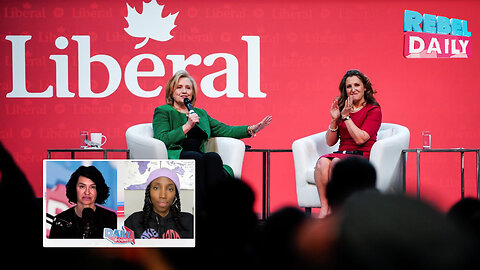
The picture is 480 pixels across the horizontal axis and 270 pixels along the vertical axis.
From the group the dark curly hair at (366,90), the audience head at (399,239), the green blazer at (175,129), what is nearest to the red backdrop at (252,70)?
the green blazer at (175,129)

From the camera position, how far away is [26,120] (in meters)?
5.24

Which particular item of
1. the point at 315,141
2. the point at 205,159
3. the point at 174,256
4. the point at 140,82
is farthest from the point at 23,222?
the point at 140,82

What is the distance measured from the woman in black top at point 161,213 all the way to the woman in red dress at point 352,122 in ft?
8.35

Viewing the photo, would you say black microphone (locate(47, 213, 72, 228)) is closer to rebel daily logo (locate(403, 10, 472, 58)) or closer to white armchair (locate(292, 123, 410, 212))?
white armchair (locate(292, 123, 410, 212))

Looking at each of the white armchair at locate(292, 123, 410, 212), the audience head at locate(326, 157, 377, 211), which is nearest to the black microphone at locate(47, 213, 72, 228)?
the audience head at locate(326, 157, 377, 211)

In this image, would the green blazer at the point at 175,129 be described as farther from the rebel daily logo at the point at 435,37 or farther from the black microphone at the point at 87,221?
the black microphone at the point at 87,221

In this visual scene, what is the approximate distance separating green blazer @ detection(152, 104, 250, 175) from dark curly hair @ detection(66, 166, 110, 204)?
263 centimetres

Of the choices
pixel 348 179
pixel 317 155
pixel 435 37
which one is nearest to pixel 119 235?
pixel 348 179

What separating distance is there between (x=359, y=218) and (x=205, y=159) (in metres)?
3.14

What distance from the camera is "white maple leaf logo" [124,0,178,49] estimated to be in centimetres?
519

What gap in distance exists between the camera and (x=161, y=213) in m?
0.99

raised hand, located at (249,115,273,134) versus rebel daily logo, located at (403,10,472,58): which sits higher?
rebel daily logo, located at (403,10,472,58)

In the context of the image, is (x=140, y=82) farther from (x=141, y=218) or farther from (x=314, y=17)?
(x=141, y=218)

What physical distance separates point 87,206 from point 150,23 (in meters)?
4.45
